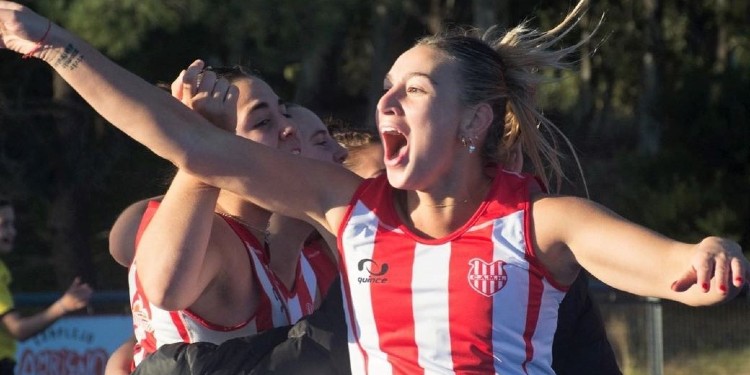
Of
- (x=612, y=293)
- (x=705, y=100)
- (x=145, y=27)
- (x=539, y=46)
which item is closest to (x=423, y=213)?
(x=539, y=46)

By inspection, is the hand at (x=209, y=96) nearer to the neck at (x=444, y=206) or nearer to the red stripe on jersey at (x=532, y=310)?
the neck at (x=444, y=206)

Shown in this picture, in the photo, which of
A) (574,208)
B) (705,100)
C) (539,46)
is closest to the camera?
(574,208)

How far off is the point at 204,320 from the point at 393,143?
0.64 meters

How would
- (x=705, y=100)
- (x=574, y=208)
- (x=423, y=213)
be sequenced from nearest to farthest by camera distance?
1. (x=574, y=208)
2. (x=423, y=213)
3. (x=705, y=100)

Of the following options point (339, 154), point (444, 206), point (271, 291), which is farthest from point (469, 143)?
point (339, 154)

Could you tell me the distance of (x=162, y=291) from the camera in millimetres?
2932

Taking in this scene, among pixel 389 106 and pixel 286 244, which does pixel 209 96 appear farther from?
pixel 286 244

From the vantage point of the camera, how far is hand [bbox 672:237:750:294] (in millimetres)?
2379

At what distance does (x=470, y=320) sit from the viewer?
282 cm

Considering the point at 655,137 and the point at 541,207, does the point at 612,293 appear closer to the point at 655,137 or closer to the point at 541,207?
the point at 541,207

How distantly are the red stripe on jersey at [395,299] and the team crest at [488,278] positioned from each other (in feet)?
0.48

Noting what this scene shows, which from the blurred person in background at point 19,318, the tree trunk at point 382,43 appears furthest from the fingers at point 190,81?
the tree trunk at point 382,43

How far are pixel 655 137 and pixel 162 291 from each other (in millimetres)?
16885

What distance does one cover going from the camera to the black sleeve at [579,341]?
3.18 m
